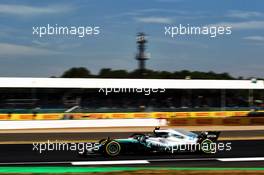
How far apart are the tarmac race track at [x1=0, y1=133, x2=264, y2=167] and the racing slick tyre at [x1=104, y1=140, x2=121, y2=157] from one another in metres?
0.16

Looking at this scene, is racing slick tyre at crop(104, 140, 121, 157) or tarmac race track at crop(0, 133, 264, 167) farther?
racing slick tyre at crop(104, 140, 121, 157)

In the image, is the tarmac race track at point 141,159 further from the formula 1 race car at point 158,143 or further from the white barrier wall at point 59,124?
the white barrier wall at point 59,124

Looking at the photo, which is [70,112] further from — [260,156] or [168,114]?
[260,156]

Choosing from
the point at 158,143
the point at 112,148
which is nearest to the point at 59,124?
the point at 112,148

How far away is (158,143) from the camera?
13.1 meters

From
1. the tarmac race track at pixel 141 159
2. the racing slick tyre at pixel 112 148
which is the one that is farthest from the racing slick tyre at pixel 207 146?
the racing slick tyre at pixel 112 148

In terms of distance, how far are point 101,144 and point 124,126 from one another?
1439cm

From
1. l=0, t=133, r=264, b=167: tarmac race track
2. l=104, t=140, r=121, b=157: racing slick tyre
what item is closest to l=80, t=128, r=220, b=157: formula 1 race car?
l=104, t=140, r=121, b=157: racing slick tyre

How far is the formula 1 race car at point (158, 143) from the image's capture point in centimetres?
1296

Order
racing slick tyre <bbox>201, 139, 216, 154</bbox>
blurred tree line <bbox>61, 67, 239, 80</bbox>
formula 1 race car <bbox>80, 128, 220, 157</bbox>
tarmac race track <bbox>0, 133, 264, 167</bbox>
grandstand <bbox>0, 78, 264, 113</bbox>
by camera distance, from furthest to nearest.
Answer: blurred tree line <bbox>61, 67, 239, 80</bbox>, grandstand <bbox>0, 78, 264, 113</bbox>, racing slick tyre <bbox>201, 139, 216, 154</bbox>, formula 1 race car <bbox>80, 128, 220, 157</bbox>, tarmac race track <bbox>0, 133, 264, 167</bbox>

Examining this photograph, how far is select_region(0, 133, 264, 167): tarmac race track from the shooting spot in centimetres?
1180

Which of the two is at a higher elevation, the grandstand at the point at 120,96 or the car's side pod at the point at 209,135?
the grandstand at the point at 120,96

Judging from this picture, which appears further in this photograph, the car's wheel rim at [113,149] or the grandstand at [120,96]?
the grandstand at [120,96]

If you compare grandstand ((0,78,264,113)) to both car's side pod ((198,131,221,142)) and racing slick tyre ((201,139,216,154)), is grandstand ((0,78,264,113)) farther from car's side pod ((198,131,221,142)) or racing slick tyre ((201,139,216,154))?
car's side pod ((198,131,221,142))
